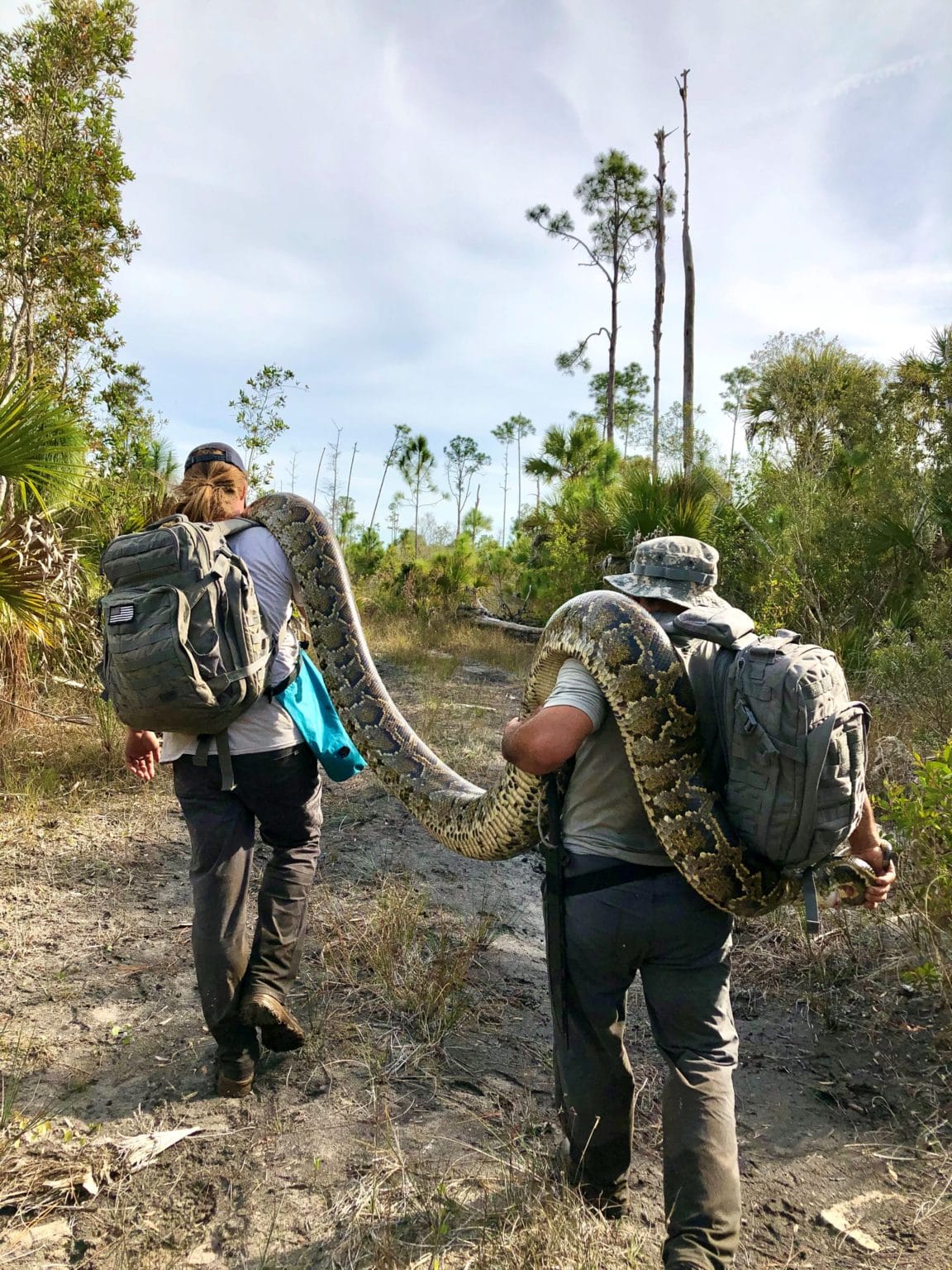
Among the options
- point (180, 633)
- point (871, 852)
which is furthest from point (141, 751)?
point (871, 852)

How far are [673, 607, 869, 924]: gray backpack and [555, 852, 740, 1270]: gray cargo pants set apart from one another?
36 cm

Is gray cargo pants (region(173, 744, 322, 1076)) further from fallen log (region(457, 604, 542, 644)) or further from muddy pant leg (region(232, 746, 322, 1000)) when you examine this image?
fallen log (region(457, 604, 542, 644))

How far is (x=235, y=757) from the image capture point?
3.41m

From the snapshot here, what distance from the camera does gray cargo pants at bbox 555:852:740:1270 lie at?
8.46 ft

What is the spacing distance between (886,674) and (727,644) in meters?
6.38

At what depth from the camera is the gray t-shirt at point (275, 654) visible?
3422 mm

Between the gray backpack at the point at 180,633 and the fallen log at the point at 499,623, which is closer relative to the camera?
the gray backpack at the point at 180,633

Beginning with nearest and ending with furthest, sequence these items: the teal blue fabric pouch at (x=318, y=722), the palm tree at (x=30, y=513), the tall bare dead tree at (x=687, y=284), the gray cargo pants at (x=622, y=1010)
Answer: the gray cargo pants at (x=622, y=1010) → the teal blue fabric pouch at (x=318, y=722) → the palm tree at (x=30, y=513) → the tall bare dead tree at (x=687, y=284)

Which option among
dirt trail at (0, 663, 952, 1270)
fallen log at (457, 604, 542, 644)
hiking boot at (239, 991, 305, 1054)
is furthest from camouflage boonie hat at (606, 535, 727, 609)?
fallen log at (457, 604, 542, 644)

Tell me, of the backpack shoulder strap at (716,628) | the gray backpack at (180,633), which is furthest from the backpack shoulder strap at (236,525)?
the backpack shoulder strap at (716,628)

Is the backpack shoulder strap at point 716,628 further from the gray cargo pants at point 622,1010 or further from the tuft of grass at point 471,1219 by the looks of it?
the tuft of grass at point 471,1219

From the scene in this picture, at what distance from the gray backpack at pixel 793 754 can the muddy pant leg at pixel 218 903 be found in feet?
6.76

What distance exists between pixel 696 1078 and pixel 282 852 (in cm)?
198

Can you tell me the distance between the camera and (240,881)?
3420 millimetres
